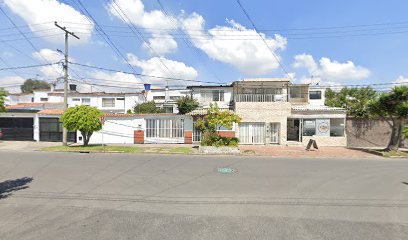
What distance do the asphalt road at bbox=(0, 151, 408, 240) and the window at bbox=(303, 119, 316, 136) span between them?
10.9 meters

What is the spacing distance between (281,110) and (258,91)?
11.8 ft

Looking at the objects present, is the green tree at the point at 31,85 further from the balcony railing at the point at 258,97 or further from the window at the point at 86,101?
the balcony railing at the point at 258,97

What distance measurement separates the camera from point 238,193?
24.4ft

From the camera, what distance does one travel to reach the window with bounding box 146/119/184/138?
22.1 m

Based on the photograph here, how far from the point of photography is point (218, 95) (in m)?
26.0

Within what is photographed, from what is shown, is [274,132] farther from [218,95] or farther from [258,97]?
[218,95]

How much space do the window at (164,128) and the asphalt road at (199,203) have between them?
36.7 ft

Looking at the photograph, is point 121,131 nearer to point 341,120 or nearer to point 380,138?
point 341,120

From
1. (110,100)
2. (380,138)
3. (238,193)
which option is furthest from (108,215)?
(110,100)

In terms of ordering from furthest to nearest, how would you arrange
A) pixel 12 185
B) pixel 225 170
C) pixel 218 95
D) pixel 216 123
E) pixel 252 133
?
pixel 218 95, pixel 252 133, pixel 216 123, pixel 225 170, pixel 12 185

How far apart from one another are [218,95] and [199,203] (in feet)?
66.4

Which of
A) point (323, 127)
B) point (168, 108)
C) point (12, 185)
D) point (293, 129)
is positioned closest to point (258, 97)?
point (293, 129)

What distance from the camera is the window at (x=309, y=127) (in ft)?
71.5

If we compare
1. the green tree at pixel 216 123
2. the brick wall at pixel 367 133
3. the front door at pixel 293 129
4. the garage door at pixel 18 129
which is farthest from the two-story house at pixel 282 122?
the garage door at pixel 18 129
